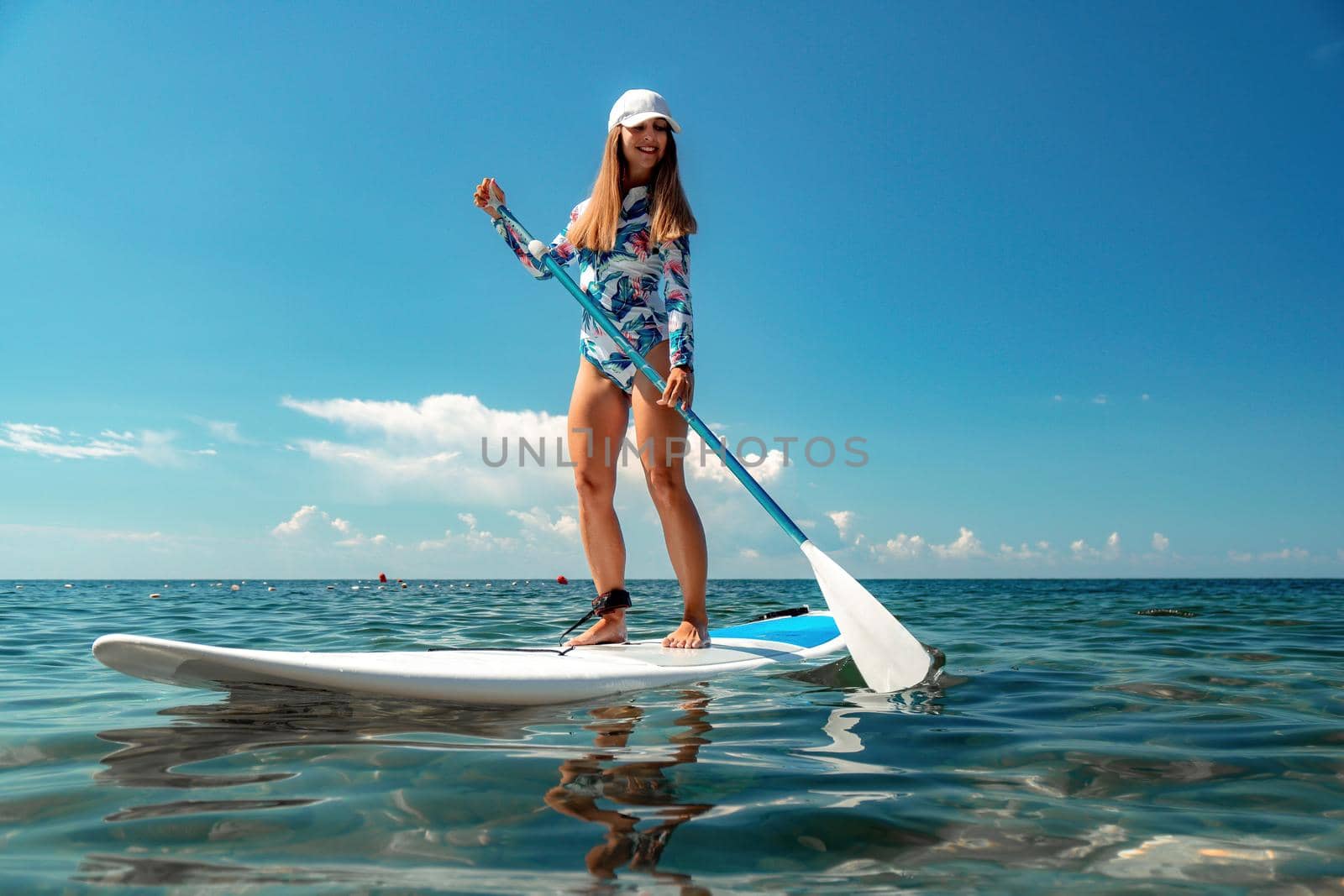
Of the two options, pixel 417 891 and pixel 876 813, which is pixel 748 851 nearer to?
pixel 876 813

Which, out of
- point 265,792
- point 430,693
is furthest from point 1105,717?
point 265,792

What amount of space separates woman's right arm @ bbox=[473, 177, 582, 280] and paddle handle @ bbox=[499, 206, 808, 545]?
3.8 inches

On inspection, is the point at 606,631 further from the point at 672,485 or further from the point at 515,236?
the point at 515,236

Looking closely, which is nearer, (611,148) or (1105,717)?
(1105,717)

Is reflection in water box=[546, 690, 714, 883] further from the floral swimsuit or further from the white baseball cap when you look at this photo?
the white baseball cap

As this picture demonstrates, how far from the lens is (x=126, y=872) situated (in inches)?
52.9

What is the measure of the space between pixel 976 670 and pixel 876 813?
249cm

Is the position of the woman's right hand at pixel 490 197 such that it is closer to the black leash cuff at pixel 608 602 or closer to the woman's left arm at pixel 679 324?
the woman's left arm at pixel 679 324

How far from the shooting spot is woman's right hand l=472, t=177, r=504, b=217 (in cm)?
408

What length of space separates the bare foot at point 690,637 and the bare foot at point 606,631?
0.22m

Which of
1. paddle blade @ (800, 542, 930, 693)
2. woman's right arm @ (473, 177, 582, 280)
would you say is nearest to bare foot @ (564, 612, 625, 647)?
paddle blade @ (800, 542, 930, 693)

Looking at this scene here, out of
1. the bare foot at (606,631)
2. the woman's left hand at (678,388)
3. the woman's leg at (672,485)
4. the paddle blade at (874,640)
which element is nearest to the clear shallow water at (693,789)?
the paddle blade at (874,640)

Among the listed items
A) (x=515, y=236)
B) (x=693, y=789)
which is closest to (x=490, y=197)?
(x=515, y=236)

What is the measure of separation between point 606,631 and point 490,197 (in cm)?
215
